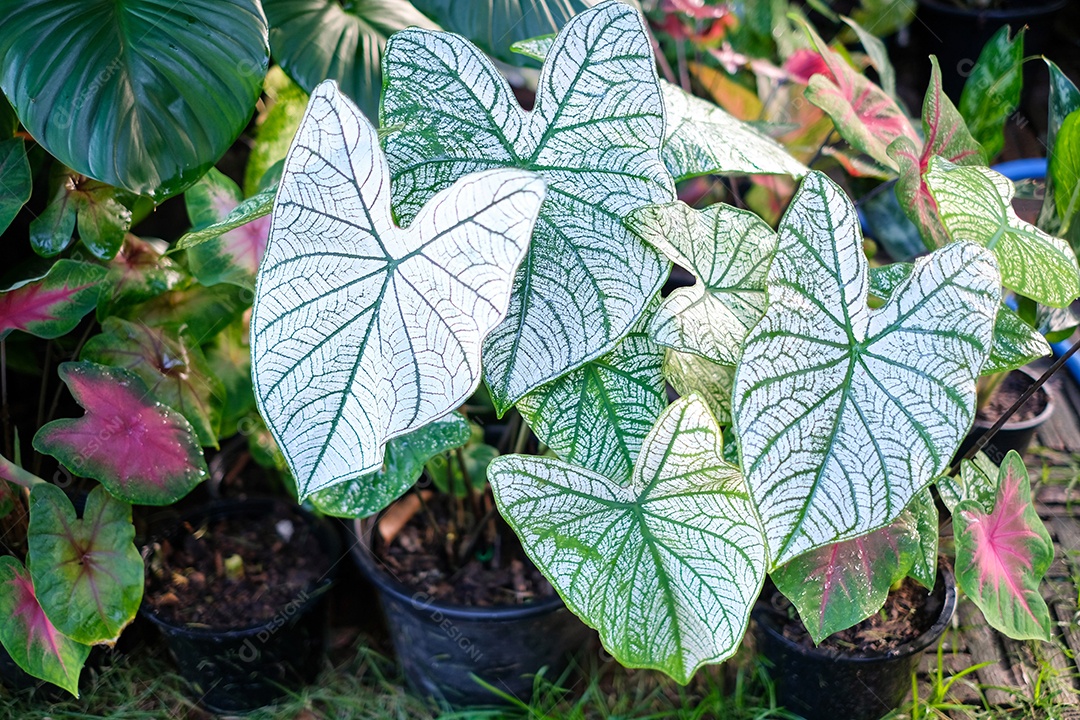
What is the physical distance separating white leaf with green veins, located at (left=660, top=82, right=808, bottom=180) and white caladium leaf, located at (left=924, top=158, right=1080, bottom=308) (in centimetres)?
16

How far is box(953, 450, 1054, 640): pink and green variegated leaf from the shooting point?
1.03 meters

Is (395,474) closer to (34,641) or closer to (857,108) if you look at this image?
(34,641)

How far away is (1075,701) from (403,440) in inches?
47.8

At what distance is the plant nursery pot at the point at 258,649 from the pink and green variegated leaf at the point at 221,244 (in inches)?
21.4

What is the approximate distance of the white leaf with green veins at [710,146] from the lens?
1.01 m

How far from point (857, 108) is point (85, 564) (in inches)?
51.2

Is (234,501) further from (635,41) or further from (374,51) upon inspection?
(635,41)

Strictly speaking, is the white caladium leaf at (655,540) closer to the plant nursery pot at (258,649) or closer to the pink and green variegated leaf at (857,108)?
the pink and green variegated leaf at (857,108)

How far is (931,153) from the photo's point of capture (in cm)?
113

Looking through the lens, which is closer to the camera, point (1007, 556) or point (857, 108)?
point (1007, 556)

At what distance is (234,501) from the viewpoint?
5.48 feet

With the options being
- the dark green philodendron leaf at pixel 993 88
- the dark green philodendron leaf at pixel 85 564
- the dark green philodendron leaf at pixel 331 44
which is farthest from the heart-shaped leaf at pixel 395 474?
the dark green philodendron leaf at pixel 993 88

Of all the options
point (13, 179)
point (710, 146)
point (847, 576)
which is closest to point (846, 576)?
point (847, 576)

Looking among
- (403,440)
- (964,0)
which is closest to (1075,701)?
(403,440)
